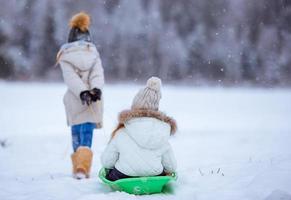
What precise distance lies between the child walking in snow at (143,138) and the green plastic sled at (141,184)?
0.35 ft

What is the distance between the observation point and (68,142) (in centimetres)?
909

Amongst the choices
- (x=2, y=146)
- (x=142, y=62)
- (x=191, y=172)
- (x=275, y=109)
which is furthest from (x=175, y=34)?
(x=191, y=172)

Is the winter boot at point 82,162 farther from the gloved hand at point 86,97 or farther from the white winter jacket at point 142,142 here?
the white winter jacket at point 142,142

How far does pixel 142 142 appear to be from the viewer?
405 centimetres

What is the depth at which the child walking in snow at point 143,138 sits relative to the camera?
159 inches

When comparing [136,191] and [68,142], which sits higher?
[136,191]

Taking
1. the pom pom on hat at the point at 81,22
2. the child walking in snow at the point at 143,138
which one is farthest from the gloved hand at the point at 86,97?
the child walking in snow at the point at 143,138

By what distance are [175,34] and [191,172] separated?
3131cm

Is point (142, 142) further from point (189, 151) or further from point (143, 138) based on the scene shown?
point (189, 151)

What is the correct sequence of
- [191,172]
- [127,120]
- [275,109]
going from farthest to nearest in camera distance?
[275,109] < [191,172] < [127,120]

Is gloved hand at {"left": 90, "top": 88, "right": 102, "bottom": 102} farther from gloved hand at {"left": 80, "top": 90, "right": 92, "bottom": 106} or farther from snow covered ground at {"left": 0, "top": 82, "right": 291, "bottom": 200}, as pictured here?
snow covered ground at {"left": 0, "top": 82, "right": 291, "bottom": 200}

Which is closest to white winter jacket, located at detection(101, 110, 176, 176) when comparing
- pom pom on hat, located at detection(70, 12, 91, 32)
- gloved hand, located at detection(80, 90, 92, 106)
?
gloved hand, located at detection(80, 90, 92, 106)

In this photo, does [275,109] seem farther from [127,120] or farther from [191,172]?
[127,120]

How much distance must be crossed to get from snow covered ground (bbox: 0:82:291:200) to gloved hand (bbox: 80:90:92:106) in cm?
85
